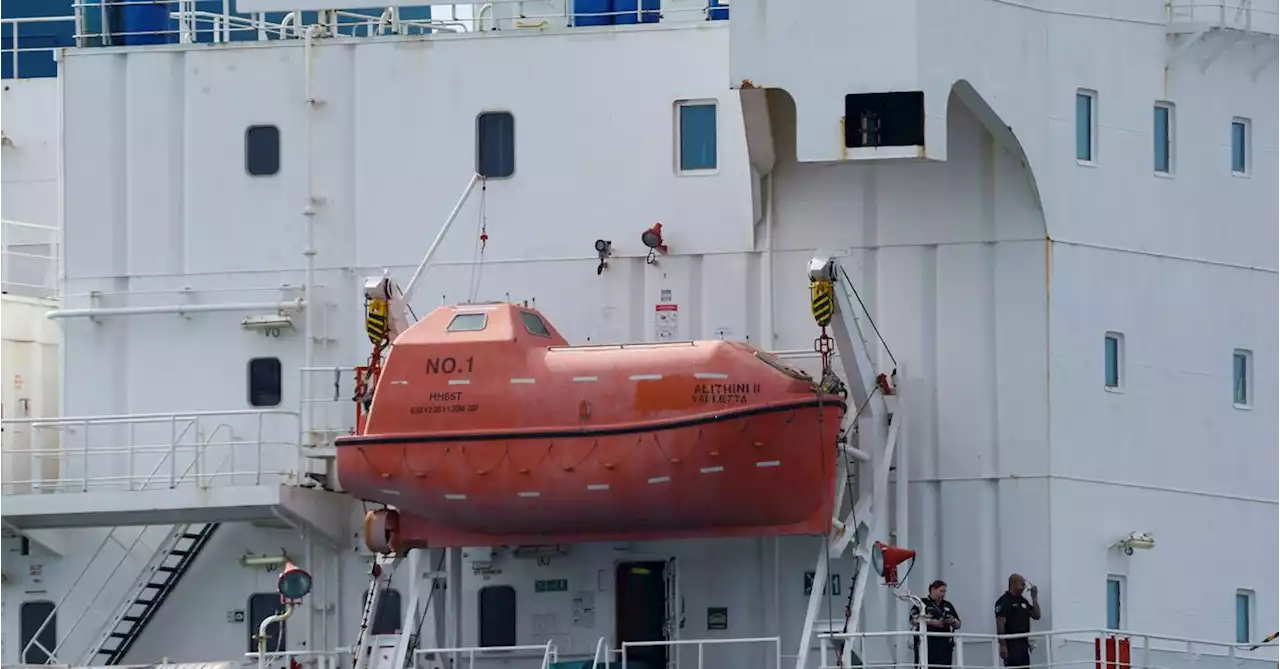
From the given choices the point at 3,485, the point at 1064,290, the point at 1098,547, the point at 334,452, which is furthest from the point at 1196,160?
the point at 3,485

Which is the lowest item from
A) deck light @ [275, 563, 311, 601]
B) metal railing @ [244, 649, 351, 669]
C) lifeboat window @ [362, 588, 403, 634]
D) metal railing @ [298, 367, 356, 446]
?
metal railing @ [244, 649, 351, 669]

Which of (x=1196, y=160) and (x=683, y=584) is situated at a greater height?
(x=1196, y=160)

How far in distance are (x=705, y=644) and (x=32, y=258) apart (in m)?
9.13

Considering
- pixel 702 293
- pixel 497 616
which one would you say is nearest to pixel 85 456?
pixel 497 616

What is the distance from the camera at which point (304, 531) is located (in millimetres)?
25328

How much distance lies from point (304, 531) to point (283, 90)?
4.44 meters

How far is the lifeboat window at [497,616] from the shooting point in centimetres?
2517

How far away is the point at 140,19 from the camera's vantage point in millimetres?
27641

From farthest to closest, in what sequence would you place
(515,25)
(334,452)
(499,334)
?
(515,25)
(334,452)
(499,334)

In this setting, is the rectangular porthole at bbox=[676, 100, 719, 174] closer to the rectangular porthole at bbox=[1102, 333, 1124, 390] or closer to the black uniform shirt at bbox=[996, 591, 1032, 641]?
the rectangular porthole at bbox=[1102, 333, 1124, 390]

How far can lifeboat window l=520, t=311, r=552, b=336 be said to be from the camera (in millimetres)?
23625

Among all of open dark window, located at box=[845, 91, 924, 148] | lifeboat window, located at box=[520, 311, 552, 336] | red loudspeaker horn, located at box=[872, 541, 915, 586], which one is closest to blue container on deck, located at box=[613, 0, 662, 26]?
open dark window, located at box=[845, 91, 924, 148]

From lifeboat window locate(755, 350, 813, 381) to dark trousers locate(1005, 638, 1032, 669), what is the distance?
2969mm

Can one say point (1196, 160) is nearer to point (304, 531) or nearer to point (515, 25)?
point (515, 25)
